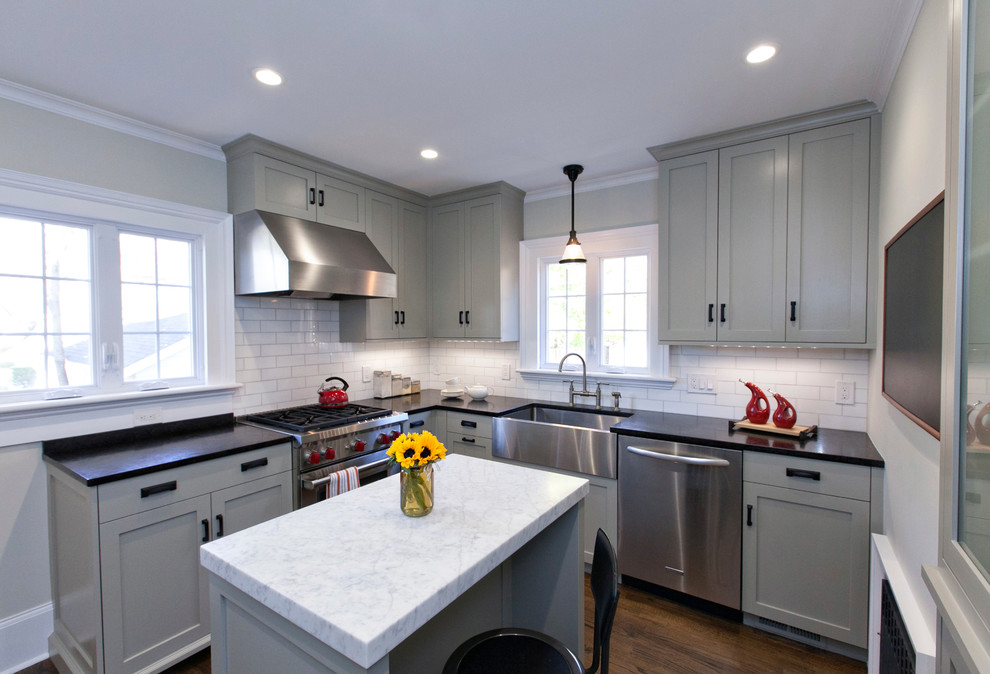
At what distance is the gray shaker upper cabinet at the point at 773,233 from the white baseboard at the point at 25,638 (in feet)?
11.8

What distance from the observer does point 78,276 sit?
2467 millimetres

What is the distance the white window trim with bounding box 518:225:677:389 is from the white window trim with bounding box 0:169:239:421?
2125mm

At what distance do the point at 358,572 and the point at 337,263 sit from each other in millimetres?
2223

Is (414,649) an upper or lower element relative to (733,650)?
upper

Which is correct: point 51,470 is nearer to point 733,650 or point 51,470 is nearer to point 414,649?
point 414,649

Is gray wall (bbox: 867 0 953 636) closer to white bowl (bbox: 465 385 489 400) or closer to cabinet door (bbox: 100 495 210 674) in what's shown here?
white bowl (bbox: 465 385 489 400)

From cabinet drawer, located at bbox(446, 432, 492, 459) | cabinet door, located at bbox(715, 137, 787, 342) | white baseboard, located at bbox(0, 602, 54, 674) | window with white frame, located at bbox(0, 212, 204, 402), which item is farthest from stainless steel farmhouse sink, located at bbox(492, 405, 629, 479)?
white baseboard, located at bbox(0, 602, 54, 674)

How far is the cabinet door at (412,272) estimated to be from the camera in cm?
380

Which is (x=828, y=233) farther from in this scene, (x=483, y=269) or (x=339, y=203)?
(x=339, y=203)

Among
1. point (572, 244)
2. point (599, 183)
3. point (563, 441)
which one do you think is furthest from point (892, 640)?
point (599, 183)

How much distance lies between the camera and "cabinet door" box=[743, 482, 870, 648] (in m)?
2.12

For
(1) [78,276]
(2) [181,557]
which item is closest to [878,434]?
(2) [181,557]

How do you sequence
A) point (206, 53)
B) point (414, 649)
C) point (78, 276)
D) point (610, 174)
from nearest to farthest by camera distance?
point (414, 649) < point (206, 53) < point (78, 276) < point (610, 174)

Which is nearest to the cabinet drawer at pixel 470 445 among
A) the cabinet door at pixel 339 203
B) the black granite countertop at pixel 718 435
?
the black granite countertop at pixel 718 435
